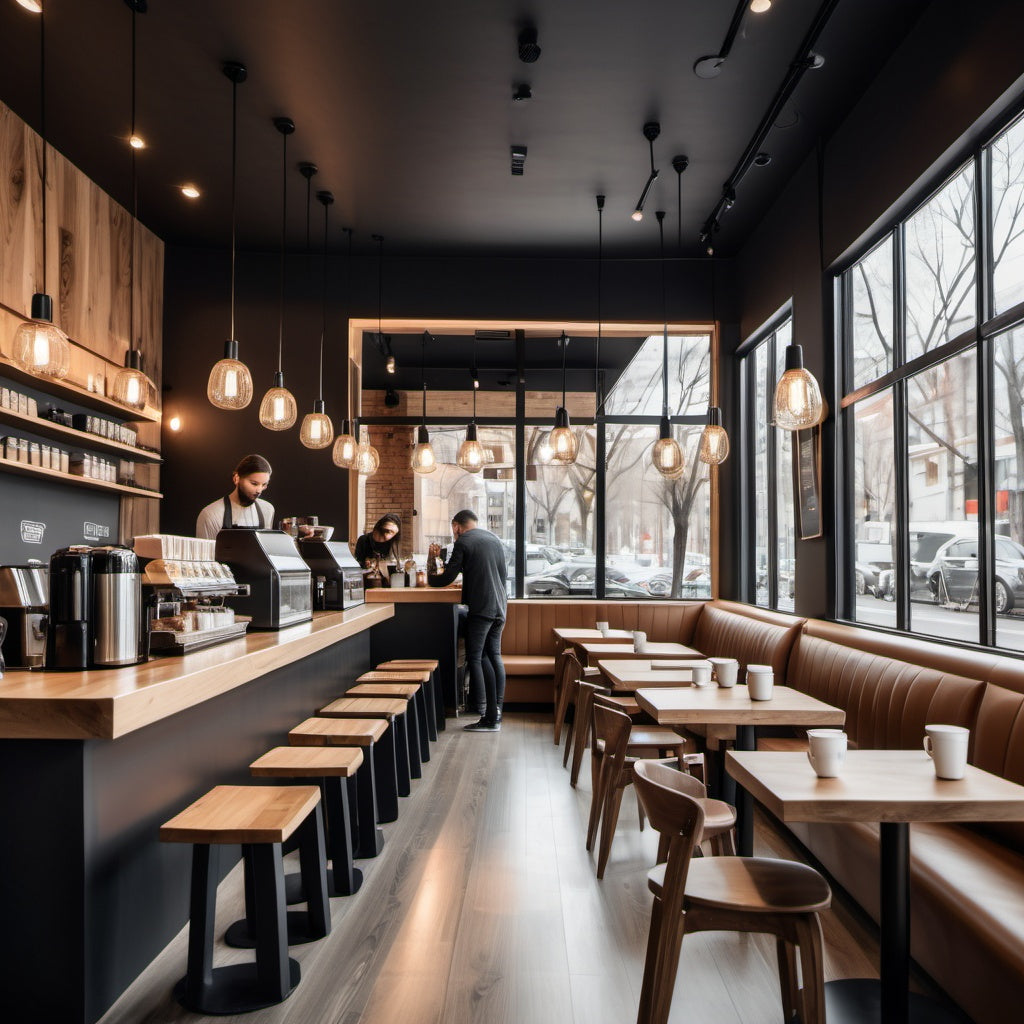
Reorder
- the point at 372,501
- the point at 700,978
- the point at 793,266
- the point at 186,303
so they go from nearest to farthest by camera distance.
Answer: the point at 700,978
the point at 793,266
the point at 186,303
the point at 372,501

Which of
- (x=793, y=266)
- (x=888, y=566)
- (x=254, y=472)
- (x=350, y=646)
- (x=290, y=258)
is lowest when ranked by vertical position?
(x=350, y=646)

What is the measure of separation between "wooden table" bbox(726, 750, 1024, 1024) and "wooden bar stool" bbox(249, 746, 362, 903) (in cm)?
128

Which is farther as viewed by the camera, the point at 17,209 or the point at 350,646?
the point at 350,646

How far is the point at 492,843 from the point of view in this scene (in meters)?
3.69

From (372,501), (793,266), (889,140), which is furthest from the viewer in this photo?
(372,501)

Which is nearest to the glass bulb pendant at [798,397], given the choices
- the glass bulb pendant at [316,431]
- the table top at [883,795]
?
the table top at [883,795]

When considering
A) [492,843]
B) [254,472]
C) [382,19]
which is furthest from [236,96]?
[492,843]

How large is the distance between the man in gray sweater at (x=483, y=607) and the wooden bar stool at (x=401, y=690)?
2.54 ft

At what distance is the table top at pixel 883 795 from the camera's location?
6.01 ft

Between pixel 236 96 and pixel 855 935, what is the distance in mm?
4877

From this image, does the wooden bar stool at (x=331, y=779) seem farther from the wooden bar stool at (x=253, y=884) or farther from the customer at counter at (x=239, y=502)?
the customer at counter at (x=239, y=502)

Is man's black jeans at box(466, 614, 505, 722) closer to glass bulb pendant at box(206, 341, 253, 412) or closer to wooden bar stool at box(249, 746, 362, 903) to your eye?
glass bulb pendant at box(206, 341, 253, 412)

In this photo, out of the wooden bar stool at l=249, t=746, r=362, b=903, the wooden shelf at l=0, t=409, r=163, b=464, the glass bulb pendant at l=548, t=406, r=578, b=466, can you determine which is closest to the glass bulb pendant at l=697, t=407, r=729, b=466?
the glass bulb pendant at l=548, t=406, r=578, b=466

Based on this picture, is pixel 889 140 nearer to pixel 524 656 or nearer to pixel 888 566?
pixel 888 566
